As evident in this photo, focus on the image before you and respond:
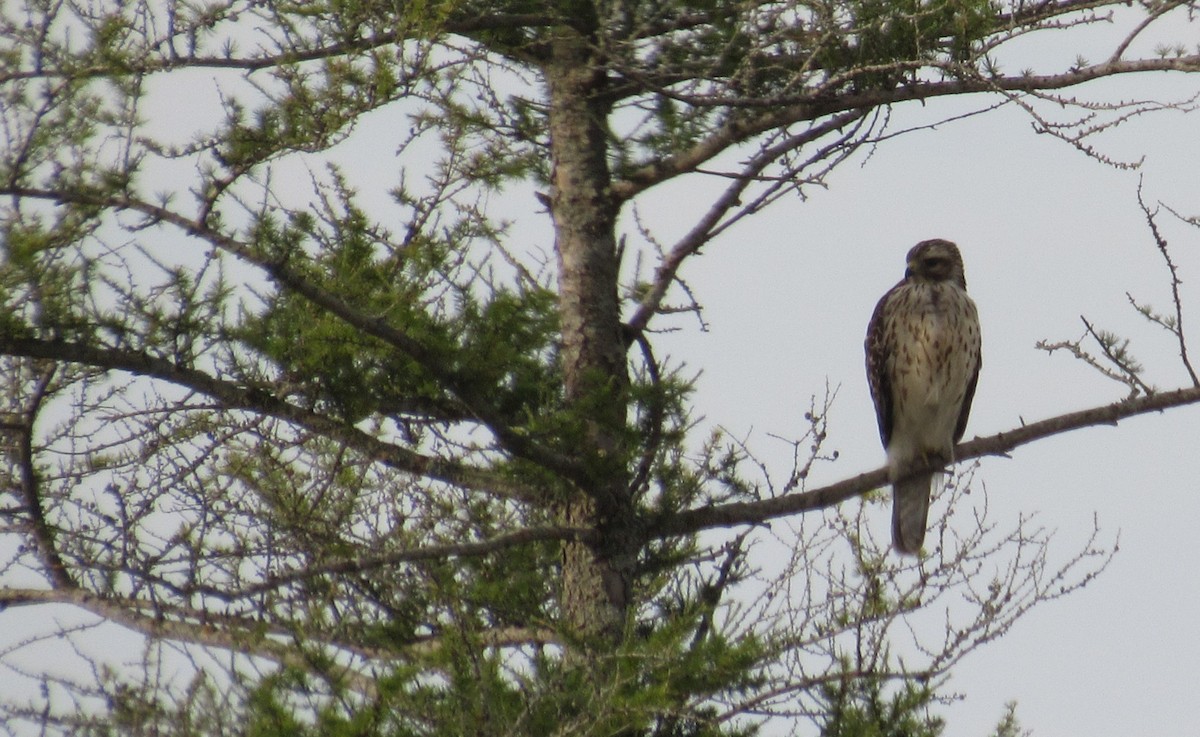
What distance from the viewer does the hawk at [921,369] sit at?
6.85 meters

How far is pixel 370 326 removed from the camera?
4594 mm

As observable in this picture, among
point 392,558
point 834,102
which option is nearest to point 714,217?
point 834,102

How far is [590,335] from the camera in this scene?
6020mm

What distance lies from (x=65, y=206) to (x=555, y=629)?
6.85 ft

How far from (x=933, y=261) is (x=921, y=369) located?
1.69ft

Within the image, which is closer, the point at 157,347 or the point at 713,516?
the point at 157,347

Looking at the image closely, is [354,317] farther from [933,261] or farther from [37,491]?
[933,261]

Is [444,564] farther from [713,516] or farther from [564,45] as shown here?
[564,45]

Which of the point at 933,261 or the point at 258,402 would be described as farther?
the point at 933,261

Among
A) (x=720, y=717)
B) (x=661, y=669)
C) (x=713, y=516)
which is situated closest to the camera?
(x=661, y=669)

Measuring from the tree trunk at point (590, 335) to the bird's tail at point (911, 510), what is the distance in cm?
166

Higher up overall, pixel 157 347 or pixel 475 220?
pixel 475 220

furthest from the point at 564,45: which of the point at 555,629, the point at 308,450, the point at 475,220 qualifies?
the point at 555,629

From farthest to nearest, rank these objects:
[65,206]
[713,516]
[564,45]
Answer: [564,45] → [713,516] → [65,206]
